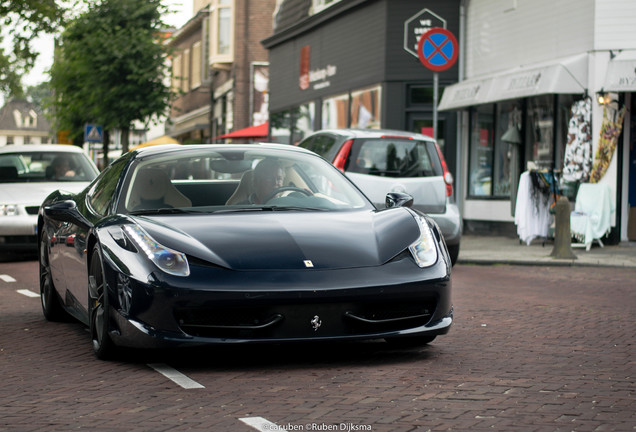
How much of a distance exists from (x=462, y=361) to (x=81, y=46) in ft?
115

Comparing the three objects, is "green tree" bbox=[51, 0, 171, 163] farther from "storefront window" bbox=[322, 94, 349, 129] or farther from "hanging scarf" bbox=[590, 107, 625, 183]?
"hanging scarf" bbox=[590, 107, 625, 183]

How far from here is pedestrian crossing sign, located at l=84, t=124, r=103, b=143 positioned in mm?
38500

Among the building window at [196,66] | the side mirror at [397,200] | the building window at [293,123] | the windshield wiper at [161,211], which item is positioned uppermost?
the building window at [196,66]

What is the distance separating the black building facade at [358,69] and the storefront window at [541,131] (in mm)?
2511

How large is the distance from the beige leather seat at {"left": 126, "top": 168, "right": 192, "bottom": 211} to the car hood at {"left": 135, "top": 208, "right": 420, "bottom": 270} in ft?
1.18

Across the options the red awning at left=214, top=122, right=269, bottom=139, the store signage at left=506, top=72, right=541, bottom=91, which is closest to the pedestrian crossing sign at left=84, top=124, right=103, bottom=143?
the red awning at left=214, top=122, right=269, bottom=139

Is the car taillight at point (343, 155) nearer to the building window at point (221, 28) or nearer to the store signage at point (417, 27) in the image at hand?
the store signage at point (417, 27)

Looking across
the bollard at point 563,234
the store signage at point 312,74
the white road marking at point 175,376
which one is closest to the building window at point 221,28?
the store signage at point 312,74

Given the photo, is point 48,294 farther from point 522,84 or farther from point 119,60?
point 119,60

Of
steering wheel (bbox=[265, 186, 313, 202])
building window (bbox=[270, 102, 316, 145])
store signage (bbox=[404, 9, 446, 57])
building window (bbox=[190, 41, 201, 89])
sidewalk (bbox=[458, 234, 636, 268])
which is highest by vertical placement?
building window (bbox=[190, 41, 201, 89])

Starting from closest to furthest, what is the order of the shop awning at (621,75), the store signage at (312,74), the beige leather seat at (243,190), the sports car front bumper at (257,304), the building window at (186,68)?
the sports car front bumper at (257,304) < the beige leather seat at (243,190) < the shop awning at (621,75) < the store signage at (312,74) < the building window at (186,68)

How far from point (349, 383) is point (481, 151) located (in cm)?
1847

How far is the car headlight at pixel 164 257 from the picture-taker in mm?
6168

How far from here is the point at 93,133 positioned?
38.9m
